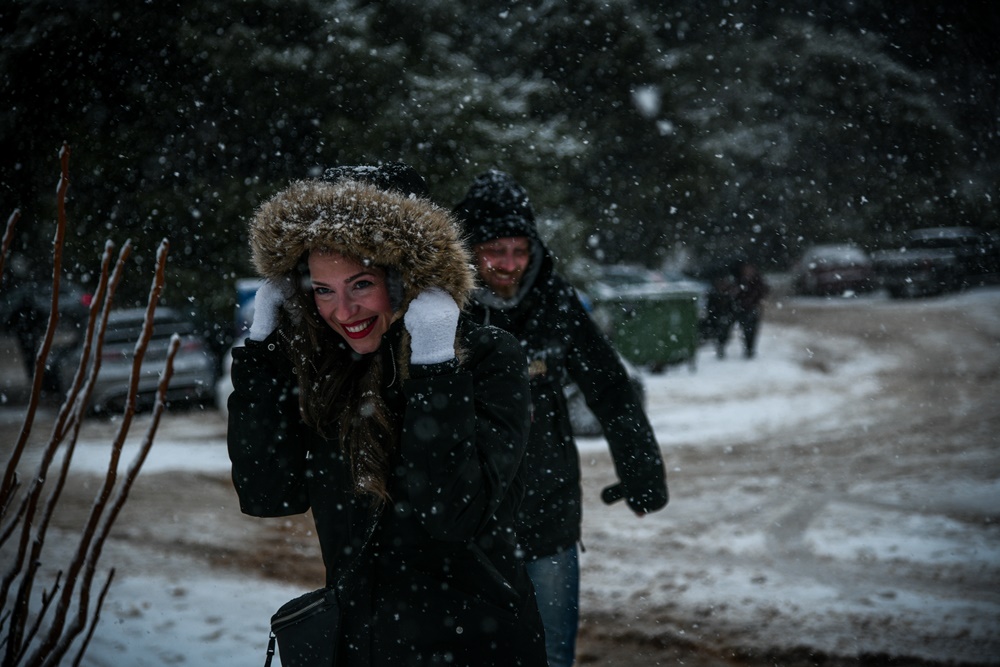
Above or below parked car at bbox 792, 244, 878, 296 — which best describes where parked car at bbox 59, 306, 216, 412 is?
below

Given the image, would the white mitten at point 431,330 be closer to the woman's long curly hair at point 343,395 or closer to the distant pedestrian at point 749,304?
the woman's long curly hair at point 343,395

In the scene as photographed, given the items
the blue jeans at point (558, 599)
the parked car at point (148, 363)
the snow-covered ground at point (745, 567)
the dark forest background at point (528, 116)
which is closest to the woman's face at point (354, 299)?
the blue jeans at point (558, 599)

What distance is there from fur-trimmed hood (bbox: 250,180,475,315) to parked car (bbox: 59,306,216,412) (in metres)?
8.45

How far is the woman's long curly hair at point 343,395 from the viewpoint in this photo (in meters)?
1.78

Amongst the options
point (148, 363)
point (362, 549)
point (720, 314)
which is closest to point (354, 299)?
point (362, 549)

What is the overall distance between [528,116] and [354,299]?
460 inches

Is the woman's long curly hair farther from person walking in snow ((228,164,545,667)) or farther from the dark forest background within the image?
the dark forest background

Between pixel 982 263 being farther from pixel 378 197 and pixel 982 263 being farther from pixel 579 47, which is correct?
pixel 378 197

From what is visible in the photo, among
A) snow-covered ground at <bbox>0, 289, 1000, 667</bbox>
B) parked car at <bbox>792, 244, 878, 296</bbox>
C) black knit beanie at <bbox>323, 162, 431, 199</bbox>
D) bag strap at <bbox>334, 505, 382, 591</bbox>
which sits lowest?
snow-covered ground at <bbox>0, 289, 1000, 667</bbox>

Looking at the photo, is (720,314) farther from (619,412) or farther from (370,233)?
(370,233)

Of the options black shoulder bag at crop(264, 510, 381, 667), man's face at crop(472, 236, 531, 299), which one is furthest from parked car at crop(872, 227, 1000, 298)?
black shoulder bag at crop(264, 510, 381, 667)

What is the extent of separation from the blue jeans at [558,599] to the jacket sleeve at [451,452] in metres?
1.06

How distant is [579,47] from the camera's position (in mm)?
19141

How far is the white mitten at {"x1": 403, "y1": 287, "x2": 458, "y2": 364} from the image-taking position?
1700 mm
